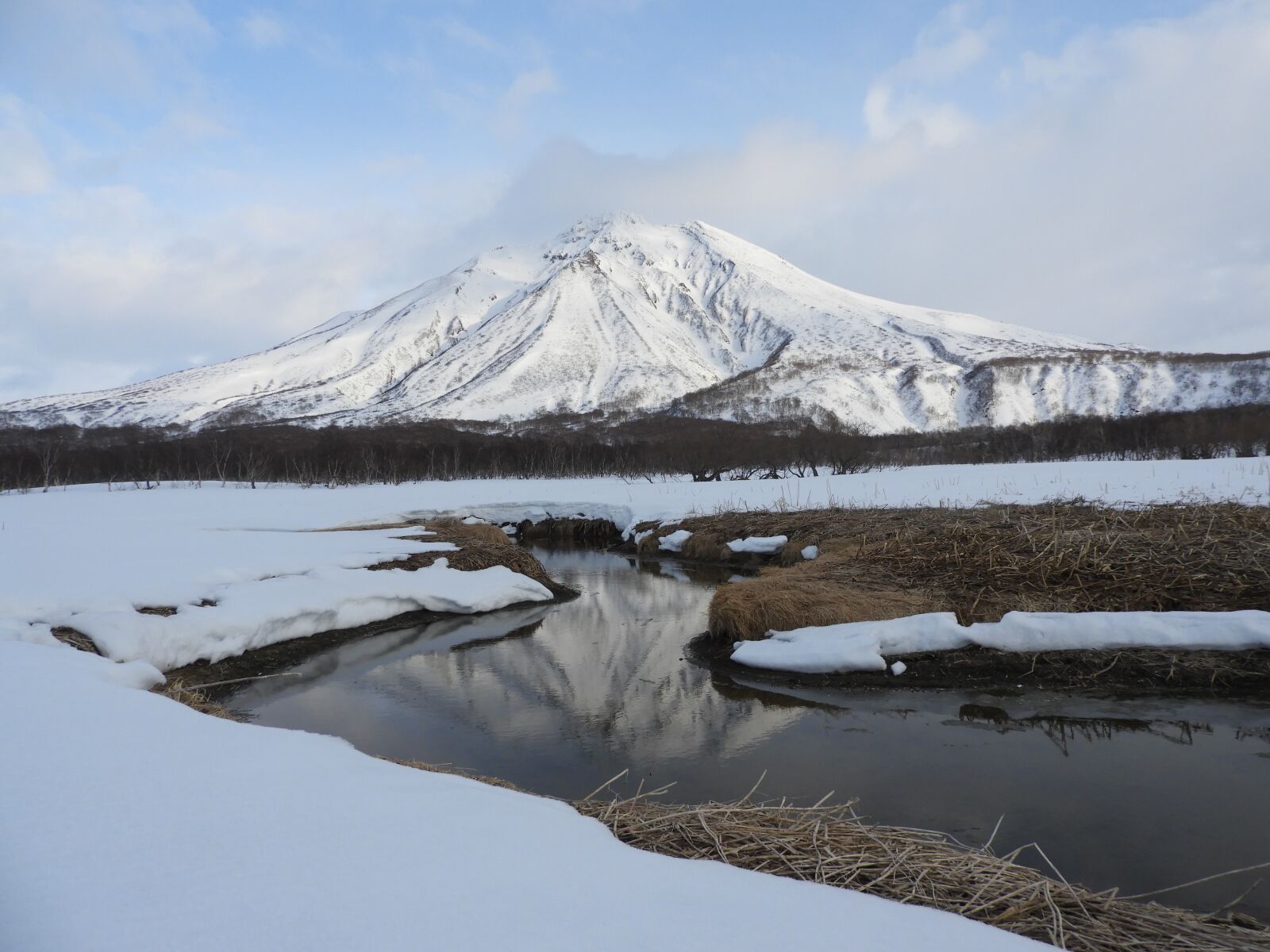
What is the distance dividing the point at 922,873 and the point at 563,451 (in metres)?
65.5

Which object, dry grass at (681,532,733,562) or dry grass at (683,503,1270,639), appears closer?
dry grass at (683,503,1270,639)

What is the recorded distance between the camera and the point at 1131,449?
5341 cm

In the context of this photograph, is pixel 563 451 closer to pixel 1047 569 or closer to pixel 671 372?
pixel 1047 569

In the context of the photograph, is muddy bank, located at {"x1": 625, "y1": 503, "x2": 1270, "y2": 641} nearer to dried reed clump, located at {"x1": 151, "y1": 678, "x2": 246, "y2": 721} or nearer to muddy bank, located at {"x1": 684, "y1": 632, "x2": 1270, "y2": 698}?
muddy bank, located at {"x1": 684, "y1": 632, "x2": 1270, "y2": 698}

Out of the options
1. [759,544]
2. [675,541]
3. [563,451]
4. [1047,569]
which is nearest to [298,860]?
[1047,569]

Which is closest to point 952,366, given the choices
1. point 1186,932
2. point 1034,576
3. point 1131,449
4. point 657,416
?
point 657,416

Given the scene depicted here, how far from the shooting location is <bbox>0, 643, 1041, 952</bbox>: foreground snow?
2049 mm

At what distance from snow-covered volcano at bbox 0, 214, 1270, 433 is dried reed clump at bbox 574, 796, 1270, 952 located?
112m

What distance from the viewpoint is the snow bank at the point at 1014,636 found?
8.49 meters

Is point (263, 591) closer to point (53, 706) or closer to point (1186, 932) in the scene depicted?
point (53, 706)

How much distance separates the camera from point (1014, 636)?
902 cm

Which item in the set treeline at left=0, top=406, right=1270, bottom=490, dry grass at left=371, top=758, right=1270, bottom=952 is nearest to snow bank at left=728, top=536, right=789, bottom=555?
dry grass at left=371, top=758, right=1270, bottom=952

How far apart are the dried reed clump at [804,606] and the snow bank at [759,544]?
6.69 meters

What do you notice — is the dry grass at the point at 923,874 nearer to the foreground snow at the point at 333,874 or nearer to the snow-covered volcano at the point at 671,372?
the foreground snow at the point at 333,874
